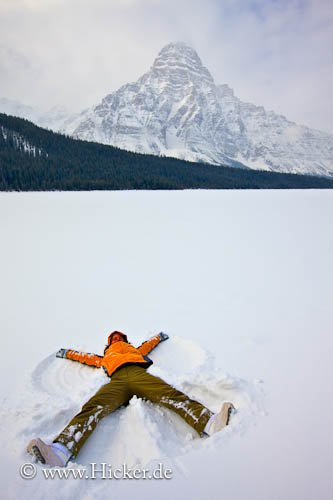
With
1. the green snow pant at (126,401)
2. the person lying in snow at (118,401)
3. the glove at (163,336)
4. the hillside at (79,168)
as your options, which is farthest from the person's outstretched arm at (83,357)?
the hillside at (79,168)

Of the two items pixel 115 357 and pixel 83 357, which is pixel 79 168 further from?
pixel 115 357

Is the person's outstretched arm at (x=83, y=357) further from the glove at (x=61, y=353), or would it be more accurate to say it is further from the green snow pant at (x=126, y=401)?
the green snow pant at (x=126, y=401)

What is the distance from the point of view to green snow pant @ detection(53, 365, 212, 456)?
7.54 feet

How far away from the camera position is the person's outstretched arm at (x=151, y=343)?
3499 mm

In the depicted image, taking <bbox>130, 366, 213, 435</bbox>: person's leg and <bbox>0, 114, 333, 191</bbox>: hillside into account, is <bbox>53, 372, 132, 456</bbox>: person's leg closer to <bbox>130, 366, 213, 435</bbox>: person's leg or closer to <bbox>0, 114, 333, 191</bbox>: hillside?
<bbox>130, 366, 213, 435</bbox>: person's leg

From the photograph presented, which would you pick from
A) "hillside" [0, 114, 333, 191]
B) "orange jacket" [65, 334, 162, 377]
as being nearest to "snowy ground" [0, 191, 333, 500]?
"orange jacket" [65, 334, 162, 377]

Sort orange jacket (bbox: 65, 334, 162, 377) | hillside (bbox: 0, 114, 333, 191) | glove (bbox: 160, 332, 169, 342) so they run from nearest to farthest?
orange jacket (bbox: 65, 334, 162, 377), glove (bbox: 160, 332, 169, 342), hillside (bbox: 0, 114, 333, 191)

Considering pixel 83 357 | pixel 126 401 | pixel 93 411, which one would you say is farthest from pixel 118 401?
pixel 83 357

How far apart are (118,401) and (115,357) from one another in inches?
19.6

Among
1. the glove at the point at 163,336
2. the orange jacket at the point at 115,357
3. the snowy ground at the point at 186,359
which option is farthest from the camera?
the glove at the point at 163,336

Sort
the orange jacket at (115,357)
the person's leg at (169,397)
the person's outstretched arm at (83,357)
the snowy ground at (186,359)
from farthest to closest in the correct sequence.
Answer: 1. the person's outstretched arm at (83,357)
2. the orange jacket at (115,357)
3. the person's leg at (169,397)
4. the snowy ground at (186,359)

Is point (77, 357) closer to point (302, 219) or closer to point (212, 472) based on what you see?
point (212, 472)

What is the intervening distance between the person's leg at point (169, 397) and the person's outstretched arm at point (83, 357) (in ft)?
1.54

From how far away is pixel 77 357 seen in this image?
3.33 metres
